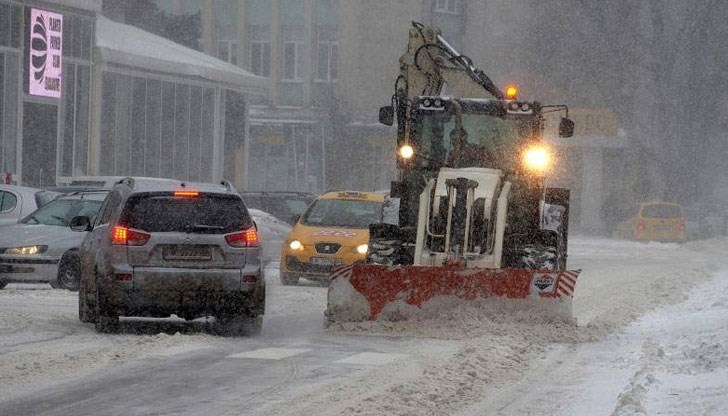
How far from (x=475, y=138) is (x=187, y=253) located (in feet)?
15.5

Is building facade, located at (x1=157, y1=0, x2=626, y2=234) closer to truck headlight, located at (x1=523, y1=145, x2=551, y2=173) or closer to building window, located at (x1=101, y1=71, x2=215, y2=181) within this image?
building window, located at (x1=101, y1=71, x2=215, y2=181)

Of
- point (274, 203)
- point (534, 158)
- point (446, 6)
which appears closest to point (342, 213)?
point (534, 158)

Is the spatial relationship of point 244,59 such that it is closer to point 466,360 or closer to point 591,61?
point 591,61

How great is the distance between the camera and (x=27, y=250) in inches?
798

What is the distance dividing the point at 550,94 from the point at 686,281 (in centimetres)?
4114

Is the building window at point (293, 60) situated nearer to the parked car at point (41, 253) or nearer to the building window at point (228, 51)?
the building window at point (228, 51)

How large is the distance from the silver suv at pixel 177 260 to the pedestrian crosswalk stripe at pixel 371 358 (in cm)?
189

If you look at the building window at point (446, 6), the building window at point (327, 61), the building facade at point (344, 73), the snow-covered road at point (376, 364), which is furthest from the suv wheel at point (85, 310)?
the building window at point (446, 6)

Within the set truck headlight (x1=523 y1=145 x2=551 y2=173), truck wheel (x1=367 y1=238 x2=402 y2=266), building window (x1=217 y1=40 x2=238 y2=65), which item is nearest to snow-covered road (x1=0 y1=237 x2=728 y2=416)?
truck wheel (x1=367 y1=238 x2=402 y2=266)

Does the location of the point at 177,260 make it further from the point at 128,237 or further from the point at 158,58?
the point at 158,58

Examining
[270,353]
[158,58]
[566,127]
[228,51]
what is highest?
[228,51]

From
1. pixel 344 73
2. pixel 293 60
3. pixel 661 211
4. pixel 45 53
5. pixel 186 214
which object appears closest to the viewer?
pixel 186 214

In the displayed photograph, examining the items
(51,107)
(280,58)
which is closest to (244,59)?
(280,58)

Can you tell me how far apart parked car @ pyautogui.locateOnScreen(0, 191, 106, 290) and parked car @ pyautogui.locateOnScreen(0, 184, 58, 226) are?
1.11m
